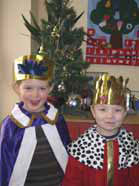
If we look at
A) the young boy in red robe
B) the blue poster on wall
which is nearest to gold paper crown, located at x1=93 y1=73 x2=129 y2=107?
the young boy in red robe

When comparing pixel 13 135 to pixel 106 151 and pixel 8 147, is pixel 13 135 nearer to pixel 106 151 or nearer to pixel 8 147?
pixel 8 147

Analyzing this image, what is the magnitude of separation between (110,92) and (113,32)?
1.99 meters

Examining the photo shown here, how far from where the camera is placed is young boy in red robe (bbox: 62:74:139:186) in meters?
1.38

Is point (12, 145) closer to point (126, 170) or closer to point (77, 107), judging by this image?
point (126, 170)

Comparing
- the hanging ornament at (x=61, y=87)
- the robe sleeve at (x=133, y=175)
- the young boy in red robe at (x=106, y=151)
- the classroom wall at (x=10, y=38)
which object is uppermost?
the classroom wall at (x=10, y=38)

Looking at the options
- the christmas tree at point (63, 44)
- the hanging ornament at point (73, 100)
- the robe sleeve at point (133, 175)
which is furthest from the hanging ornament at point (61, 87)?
the robe sleeve at point (133, 175)

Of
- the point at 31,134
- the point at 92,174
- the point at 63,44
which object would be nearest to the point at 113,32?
the point at 63,44

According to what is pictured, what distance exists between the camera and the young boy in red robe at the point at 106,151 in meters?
1.38

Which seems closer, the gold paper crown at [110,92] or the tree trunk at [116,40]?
the gold paper crown at [110,92]

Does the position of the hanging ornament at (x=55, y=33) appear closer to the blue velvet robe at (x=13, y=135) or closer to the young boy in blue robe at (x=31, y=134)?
the young boy in blue robe at (x=31, y=134)

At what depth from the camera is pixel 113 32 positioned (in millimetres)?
3215

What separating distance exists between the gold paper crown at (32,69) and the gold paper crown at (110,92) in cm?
32

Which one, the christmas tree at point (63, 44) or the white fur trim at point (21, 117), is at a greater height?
the christmas tree at point (63, 44)

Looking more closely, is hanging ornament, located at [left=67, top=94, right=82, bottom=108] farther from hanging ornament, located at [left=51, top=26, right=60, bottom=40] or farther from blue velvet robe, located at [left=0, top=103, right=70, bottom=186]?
blue velvet robe, located at [left=0, top=103, right=70, bottom=186]
